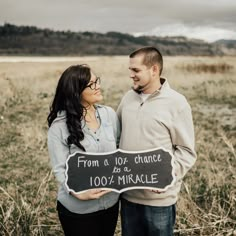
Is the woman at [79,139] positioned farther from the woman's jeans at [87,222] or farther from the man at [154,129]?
the man at [154,129]

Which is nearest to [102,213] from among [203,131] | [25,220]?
[25,220]

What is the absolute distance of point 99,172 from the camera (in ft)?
7.47

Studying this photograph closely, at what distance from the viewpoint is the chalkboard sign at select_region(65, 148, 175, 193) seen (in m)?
2.27

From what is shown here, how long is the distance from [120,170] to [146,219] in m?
0.45

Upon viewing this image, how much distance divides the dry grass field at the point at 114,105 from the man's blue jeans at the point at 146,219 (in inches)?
38.6

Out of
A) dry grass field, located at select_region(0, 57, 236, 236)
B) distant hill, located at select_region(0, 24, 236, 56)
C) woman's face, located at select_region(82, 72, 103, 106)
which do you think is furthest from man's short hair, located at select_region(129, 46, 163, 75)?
distant hill, located at select_region(0, 24, 236, 56)

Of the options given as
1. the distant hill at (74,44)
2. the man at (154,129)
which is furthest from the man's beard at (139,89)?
the distant hill at (74,44)

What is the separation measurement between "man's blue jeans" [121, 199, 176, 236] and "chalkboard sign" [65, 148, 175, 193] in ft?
0.93

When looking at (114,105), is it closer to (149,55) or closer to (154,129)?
(149,55)

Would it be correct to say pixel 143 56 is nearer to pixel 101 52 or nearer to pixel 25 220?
pixel 25 220

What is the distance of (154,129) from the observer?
7.94 ft

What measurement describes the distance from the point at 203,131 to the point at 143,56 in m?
5.87

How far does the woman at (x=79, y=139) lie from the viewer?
2328 millimetres

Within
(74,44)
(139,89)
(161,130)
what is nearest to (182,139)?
(161,130)
